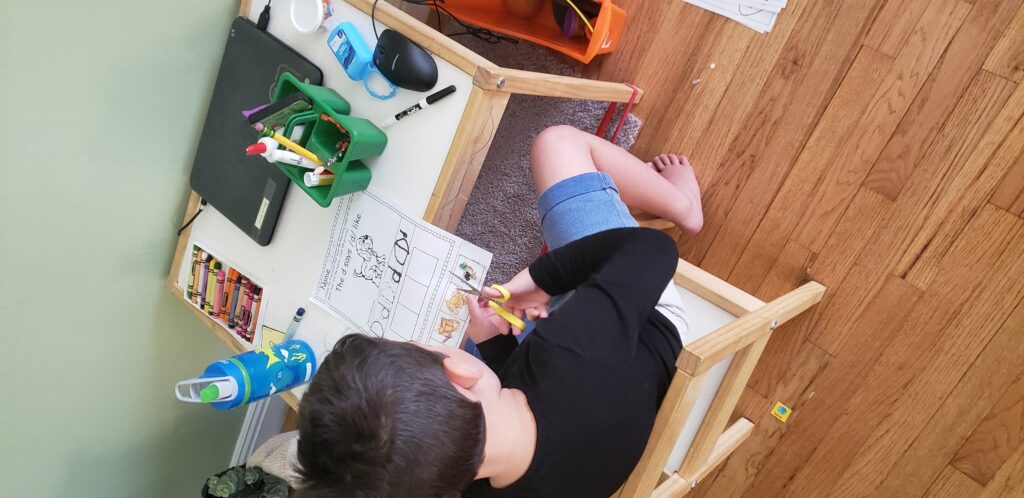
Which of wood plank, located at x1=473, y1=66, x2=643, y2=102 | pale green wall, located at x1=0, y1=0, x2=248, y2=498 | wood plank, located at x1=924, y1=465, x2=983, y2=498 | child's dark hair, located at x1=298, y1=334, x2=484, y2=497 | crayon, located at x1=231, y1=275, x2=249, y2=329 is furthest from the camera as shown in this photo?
crayon, located at x1=231, y1=275, x2=249, y2=329

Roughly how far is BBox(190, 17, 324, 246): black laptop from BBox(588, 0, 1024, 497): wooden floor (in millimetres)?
679

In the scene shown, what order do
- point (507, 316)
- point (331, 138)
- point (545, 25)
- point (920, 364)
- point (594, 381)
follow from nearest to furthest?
point (594, 381), point (507, 316), point (331, 138), point (920, 364), point (545, 25)

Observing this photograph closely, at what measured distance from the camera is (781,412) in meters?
1.24

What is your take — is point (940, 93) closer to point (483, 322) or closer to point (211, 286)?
point (483, 322)

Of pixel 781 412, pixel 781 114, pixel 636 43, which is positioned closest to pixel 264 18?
pixel 636 43

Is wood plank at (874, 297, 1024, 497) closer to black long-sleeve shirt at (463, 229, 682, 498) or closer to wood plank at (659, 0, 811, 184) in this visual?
wood plank at (659, 0, 811, 184)

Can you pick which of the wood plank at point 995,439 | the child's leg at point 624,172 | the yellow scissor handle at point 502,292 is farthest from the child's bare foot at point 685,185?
the wood plank at point 995,439

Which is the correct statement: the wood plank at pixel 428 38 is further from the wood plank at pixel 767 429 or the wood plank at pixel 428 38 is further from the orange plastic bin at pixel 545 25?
the wood plank at pixel 767 429

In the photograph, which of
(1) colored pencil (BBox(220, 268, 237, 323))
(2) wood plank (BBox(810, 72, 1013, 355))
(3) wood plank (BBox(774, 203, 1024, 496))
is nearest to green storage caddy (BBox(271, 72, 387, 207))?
(1) colored pencil (BBox(220, 268, 237, 323))

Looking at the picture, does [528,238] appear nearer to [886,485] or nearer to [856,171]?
[856,171]

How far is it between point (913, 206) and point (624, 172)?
1.53 ft

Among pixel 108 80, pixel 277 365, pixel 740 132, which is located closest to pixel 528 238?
pixel 740 132

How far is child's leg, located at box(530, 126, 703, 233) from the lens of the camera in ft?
3.58

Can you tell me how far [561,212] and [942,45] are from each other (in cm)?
64
